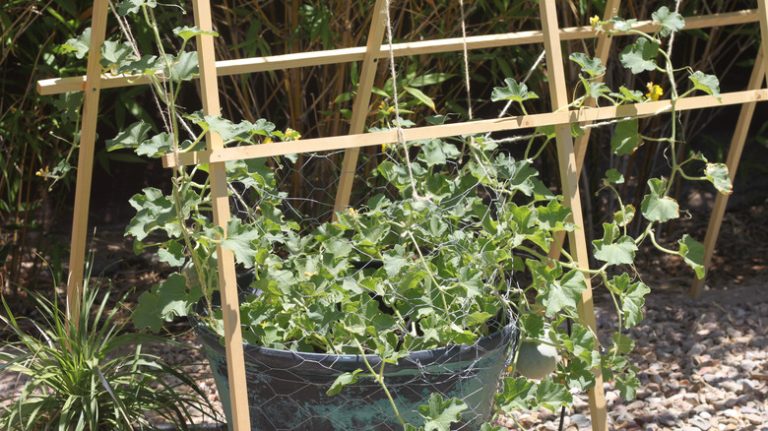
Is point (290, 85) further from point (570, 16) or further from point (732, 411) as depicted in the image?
point (732, 411)

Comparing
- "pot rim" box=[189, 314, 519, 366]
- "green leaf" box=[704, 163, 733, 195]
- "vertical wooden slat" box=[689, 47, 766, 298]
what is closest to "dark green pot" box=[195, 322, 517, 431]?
"pot rim" box=[189, 314, 519, 366]

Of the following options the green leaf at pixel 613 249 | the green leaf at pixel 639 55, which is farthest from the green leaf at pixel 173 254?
the green leaf at pixel 639 55

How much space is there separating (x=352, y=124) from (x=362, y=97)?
0.08 meters

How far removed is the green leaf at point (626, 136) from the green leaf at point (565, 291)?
0.26m

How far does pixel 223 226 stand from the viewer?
65.5 inches

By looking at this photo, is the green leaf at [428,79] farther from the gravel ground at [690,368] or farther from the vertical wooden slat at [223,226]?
the vertical wooden slat at [223,226]

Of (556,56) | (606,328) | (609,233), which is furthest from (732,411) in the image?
(556,56)

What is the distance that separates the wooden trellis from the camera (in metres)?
1.66

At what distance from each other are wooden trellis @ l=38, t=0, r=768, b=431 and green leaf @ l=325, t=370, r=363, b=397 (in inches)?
5.6

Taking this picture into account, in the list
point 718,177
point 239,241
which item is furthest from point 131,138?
point 718,177

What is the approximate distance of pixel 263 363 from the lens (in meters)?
1.80

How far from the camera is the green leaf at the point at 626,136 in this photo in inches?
74.8

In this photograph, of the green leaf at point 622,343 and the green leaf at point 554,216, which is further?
the green leaf at point 622,343

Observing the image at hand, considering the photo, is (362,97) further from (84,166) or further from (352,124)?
(84,166)
